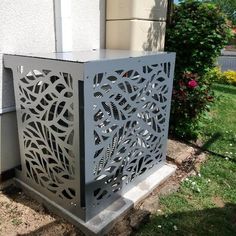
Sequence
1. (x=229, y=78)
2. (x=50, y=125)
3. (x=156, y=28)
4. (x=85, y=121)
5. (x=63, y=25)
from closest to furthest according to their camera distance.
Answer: (x=85, y=121)
(x=50, y=125)
(x=63, y=25)
(x=156, y=28)
(x=229, y=78)

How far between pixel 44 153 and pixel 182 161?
188 cm

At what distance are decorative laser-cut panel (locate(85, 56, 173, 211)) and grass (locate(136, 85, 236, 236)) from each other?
44 cm

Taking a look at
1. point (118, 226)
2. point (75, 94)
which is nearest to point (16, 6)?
point (75, 94)

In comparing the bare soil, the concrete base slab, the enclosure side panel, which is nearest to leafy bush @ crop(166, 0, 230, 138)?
Answer: the concrete base slab

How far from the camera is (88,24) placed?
130 inches

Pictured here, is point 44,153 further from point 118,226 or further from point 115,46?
point 115,46

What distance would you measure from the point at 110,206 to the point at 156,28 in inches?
96.3

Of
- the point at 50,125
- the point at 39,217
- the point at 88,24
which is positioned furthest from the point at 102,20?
the point at 39,217

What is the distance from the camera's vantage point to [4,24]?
97.9 inches

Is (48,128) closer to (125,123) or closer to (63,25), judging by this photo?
(125,123)

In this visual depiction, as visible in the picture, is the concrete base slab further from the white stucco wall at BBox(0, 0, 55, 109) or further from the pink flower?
the pink flower

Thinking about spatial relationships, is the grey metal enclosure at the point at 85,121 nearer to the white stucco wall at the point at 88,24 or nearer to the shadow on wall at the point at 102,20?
the white stucco wall at the point at 88,24

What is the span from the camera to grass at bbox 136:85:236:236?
2.56m

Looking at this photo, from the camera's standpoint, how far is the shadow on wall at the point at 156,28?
3.71 m
